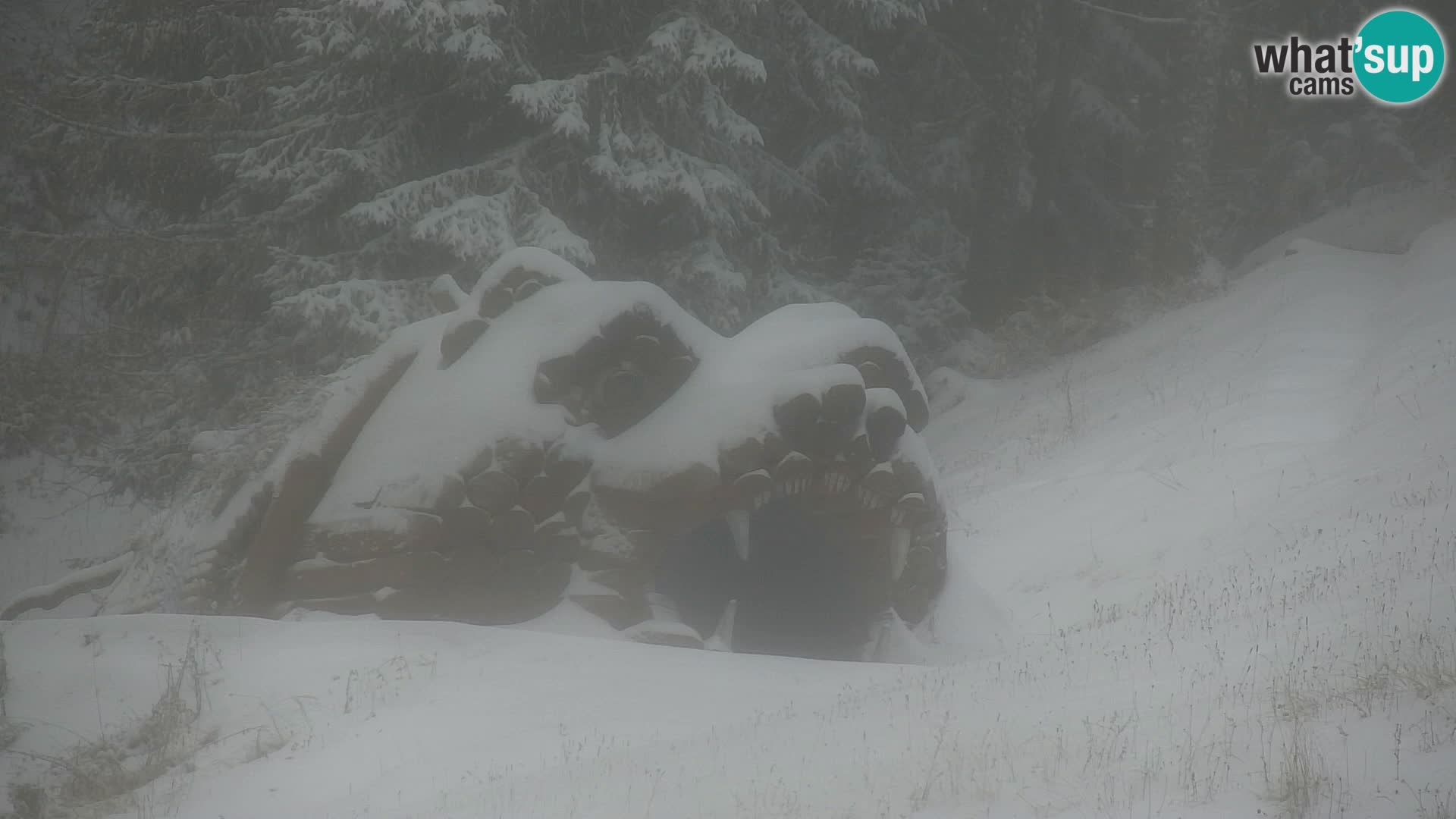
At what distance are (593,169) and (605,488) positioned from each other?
27.0 feet

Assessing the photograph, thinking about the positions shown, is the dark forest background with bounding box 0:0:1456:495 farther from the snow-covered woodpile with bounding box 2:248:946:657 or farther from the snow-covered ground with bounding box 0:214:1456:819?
the snow-covered ground with bounding box 0:214:1456:819

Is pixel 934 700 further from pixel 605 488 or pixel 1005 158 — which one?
pixel 1005 158

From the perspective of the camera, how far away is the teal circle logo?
61.7ft

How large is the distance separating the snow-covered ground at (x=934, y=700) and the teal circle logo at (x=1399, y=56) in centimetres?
1019

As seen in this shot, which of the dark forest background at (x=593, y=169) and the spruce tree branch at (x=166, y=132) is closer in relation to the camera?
the dark forest background at (x=593, y=169)

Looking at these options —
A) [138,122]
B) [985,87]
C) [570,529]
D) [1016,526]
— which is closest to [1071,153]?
[985,87]

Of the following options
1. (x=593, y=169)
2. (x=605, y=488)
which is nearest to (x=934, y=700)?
(x=605, y=488)

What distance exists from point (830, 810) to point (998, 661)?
8.48ft

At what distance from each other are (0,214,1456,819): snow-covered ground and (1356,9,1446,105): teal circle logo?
33.4 ft

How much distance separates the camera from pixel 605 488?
306 inches

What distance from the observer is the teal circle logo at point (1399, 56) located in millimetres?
18797

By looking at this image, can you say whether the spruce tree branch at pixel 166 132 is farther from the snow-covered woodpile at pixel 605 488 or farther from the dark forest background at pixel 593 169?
the snow-covered woodpile at pixel 605 488

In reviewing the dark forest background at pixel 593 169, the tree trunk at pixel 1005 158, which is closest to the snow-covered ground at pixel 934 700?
the dark forest background at pixel 593 169

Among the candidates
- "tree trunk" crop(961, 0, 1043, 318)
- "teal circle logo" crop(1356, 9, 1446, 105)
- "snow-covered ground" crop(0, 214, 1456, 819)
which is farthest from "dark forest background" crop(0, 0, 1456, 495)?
"snow-covered ground" crop(0, 214, 1456, 819)
